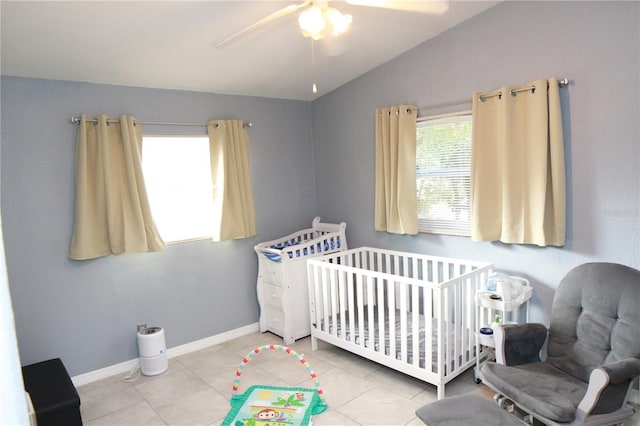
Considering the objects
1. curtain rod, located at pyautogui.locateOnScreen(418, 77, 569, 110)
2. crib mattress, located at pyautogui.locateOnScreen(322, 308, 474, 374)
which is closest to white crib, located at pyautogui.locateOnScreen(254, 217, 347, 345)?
crib mattress, located at pyautogui.locateOnScreen(322, 308, 474, 374)

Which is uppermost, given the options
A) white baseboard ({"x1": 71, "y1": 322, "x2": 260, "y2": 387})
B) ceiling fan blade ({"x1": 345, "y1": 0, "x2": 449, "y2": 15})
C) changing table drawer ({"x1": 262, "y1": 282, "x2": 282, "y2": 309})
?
ceiling fan blade ({"x1": 345, "y1": 0, "x2": 449, "y2": 15})

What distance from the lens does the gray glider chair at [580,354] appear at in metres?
1.81

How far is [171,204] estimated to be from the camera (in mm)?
3447

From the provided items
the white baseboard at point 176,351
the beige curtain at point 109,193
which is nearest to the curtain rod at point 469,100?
the beige curtain at point 109,193

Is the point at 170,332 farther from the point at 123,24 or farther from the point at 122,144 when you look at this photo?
the point at 123,24

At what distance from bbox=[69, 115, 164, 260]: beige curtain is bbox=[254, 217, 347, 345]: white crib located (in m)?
1.04

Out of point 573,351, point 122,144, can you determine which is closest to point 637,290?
point 573,351

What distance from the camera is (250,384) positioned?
9.39 ft

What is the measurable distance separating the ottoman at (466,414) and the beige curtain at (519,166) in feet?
3.90

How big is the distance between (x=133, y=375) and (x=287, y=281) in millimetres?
1408

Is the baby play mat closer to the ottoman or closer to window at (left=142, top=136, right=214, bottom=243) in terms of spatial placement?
the ottoman

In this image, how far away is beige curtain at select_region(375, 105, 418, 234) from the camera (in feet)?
10.7

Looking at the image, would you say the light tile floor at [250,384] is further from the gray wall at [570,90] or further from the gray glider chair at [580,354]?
the gray wall at [570,90]

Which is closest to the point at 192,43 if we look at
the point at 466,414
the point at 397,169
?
the point at 397,169
